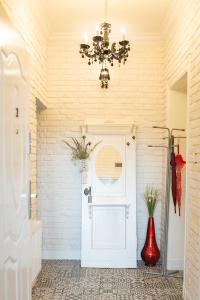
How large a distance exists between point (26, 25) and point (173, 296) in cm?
295

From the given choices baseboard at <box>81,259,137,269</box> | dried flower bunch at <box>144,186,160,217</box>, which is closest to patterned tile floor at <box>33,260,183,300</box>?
baseboard at <box>81,259,137,269</box>

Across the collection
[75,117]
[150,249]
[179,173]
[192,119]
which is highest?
[75,117]

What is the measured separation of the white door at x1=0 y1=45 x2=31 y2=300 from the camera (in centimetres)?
150

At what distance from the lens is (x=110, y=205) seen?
4.05 meters

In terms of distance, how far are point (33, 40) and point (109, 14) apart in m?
0.95

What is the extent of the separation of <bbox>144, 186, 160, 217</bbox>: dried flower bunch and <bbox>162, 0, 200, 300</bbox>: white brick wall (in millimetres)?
1074

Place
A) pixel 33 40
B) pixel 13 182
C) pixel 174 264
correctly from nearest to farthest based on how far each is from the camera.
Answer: pixel 13 182, pixel 33 40, pixel 174 264

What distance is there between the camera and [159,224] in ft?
14.0

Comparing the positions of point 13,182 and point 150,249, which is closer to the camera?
point 13,182

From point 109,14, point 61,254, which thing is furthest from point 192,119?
point 61,254

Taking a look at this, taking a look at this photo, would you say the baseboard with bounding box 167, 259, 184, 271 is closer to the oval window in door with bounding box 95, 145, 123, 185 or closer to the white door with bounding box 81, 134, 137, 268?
the white door with bounding box 81, 134, 137, 268

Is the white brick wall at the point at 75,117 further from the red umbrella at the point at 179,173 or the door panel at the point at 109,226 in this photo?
the red umbrella at the point at 179,173

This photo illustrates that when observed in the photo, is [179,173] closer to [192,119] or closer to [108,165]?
[108,165]

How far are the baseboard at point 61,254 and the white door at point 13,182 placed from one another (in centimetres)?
225
